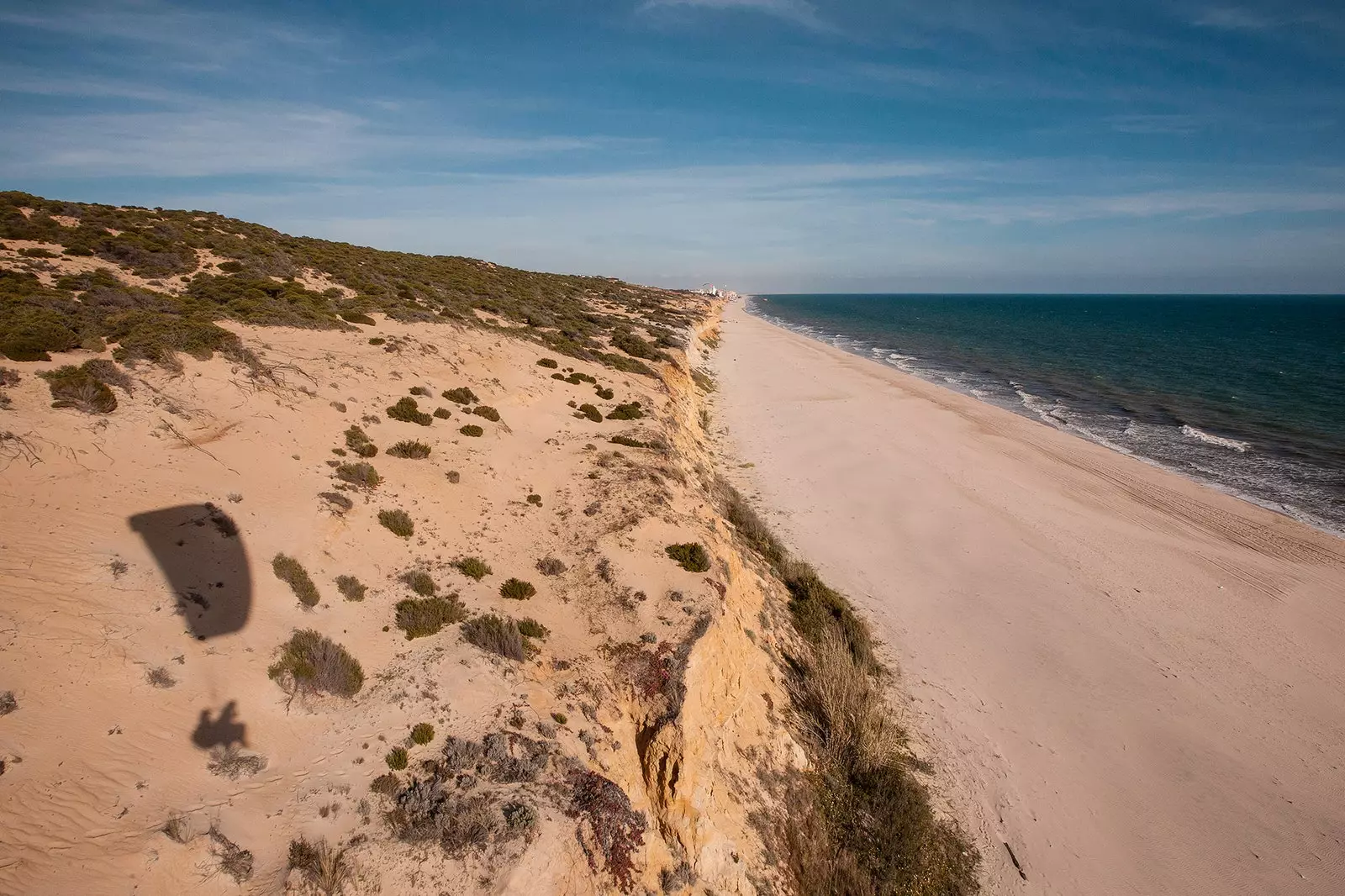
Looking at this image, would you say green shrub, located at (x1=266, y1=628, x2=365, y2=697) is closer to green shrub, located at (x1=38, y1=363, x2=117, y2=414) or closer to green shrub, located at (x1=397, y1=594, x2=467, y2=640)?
green shrub, located at (x1=397, y1=594, x2=467, y2=640)

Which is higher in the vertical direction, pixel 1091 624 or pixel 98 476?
pixel 98 476

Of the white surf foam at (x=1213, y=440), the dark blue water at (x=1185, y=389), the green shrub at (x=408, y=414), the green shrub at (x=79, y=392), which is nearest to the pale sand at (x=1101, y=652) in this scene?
the dark blue water at (x=1185, y=389)

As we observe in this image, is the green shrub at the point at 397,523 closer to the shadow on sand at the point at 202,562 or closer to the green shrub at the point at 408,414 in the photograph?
the shadow on sand at the point at 202,562

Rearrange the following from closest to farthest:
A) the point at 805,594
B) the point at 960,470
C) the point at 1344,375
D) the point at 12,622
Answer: the point at 12,622, the point at 805,594, the point at 960,470, the point at 1344,375

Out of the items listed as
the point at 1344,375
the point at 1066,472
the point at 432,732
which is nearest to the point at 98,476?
the point at 432,732

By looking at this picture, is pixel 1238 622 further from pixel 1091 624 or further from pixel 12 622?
pixel 12 622

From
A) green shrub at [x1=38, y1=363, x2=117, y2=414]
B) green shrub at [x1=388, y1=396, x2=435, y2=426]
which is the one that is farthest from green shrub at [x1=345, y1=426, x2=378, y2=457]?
green shrub at [x1=38, y1=363, x2=117, y2=414]
